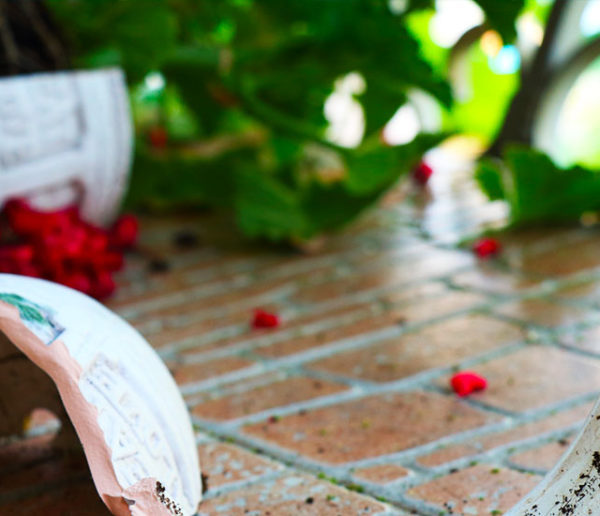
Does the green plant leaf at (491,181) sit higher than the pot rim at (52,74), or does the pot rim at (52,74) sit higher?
the pot rim at (52,74)

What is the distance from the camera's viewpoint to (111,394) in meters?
0.87

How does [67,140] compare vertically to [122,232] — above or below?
above

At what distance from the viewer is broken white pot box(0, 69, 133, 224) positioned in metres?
1.72

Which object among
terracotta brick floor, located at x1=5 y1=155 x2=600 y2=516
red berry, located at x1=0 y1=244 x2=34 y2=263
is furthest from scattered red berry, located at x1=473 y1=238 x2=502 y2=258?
red berry, located at x1=0 y1=244 x2=34 y2=263

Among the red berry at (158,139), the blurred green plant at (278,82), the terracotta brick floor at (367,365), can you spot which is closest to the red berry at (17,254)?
the terracotta brick floor at (367,365)

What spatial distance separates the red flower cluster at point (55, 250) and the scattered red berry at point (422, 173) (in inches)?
53.7

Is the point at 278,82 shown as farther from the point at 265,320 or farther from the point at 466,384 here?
the point at 466,384

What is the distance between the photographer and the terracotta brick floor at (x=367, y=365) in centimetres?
106

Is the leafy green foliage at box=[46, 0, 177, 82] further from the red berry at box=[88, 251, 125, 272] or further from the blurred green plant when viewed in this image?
the red berry at box=[88, 251, 125, 272]

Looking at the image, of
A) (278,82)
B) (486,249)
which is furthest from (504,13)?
(278,82)

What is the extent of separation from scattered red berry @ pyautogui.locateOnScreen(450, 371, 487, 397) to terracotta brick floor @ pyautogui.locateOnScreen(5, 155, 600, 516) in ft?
0.05

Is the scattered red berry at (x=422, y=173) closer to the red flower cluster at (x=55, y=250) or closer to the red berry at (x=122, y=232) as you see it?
the red berry at (x=122, y=232)

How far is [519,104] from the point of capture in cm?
284

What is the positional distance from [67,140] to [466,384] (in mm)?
1125
